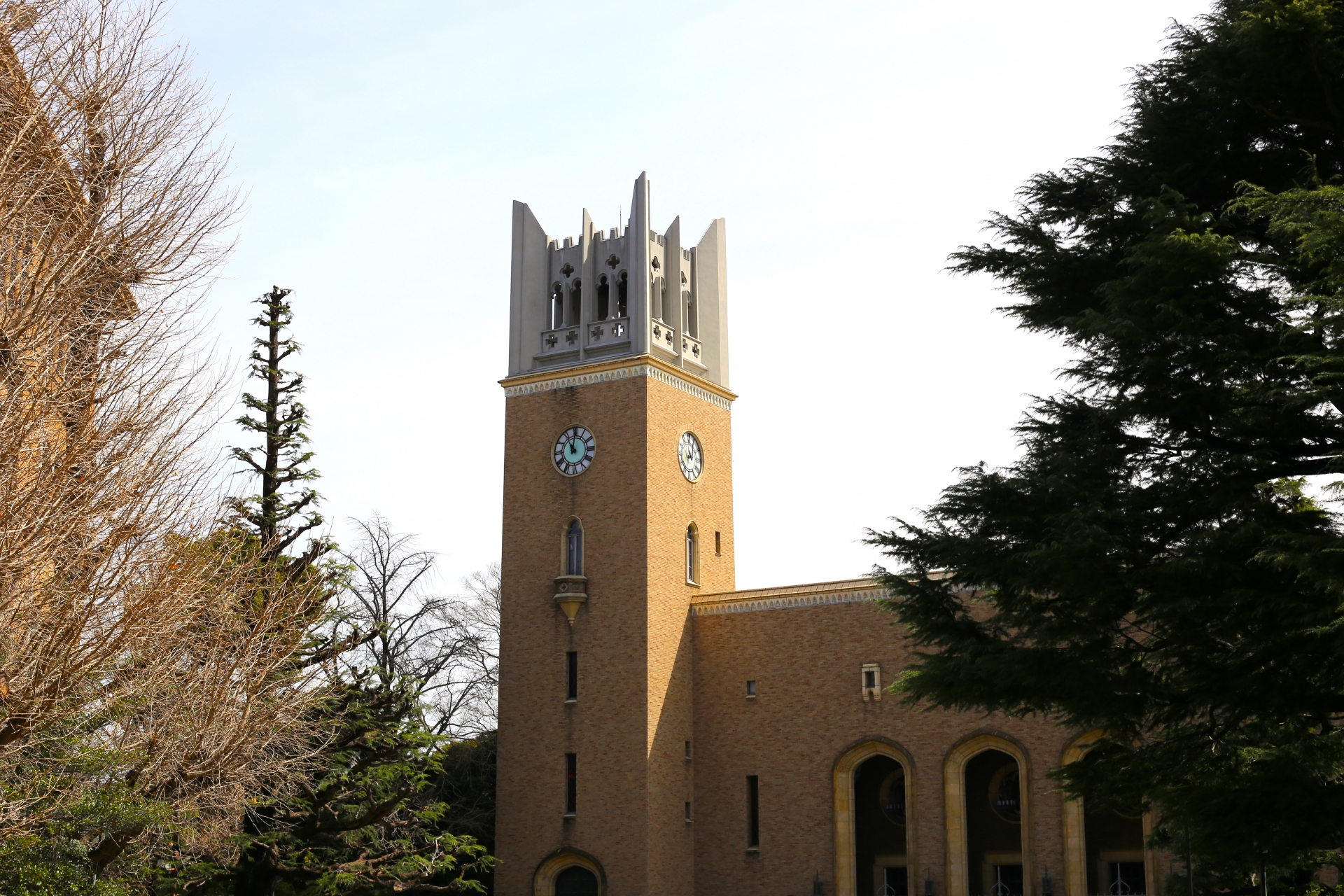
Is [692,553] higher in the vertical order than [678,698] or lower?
higher

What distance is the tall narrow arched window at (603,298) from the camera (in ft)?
126

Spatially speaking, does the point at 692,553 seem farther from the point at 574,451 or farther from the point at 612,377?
the point at 612,377

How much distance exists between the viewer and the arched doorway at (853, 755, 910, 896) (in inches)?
1305

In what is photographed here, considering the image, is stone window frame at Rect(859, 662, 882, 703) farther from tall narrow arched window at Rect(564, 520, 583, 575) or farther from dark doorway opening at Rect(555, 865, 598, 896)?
dark doorway opening at Rect(555, 865, 598, 896)

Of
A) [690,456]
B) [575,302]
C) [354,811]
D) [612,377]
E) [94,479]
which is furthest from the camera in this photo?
[575,302]

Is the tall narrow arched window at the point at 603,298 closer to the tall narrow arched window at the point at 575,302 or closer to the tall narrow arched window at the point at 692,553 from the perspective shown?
the tall narrow arched window at the point at 575,302

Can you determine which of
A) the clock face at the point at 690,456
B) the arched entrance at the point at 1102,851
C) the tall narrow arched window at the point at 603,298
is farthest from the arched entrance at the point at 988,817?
the tall narrow arched window at the point at 603,298

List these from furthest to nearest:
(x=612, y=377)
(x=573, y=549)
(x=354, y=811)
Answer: (x=612, y=377) < (x=573, y=549) < (x=354, y=811)

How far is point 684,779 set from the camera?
34.9 m

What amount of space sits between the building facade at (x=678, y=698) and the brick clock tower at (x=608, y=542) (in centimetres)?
6

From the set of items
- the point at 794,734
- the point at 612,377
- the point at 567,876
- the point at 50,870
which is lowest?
the point at 567,876

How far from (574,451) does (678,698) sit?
6.51 meters

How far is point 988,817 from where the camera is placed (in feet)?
106

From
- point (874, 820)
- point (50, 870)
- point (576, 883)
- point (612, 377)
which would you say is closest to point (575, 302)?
point (612, 377)
